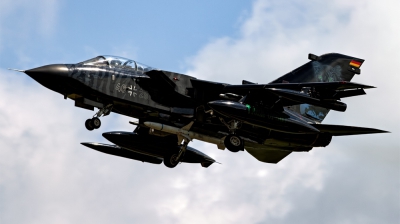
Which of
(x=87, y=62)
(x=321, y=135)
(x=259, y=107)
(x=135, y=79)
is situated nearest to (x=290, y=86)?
(x=259, y=107)

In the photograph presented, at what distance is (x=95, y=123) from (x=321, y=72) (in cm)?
1021

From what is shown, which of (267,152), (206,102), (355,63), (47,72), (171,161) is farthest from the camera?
(355,63)

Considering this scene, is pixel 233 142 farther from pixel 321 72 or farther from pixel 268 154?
pixel 321 72

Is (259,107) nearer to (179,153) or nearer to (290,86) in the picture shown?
(290,86)

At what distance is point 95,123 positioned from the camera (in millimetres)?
26891

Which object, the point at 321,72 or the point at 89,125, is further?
the point at 321,72

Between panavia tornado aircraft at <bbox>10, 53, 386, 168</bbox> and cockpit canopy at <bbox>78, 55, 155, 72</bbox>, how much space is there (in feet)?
0.12

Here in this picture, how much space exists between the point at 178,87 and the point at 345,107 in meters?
6.19

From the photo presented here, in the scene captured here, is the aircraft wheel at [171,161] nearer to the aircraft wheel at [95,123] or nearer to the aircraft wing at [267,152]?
the aircraft wing at [267,152]

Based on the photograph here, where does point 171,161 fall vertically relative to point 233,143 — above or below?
below

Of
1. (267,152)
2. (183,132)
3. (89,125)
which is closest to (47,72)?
(89,125)

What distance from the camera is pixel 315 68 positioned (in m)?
31.3

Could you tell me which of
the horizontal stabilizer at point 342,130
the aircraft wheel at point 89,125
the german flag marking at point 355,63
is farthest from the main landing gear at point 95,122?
the german flag marking at point 355,63

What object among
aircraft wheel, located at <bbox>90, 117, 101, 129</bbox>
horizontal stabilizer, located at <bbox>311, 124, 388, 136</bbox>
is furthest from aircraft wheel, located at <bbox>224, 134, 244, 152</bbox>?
aircraft wheel, located at <bbox>90, 117, 101, 129</bbox>
